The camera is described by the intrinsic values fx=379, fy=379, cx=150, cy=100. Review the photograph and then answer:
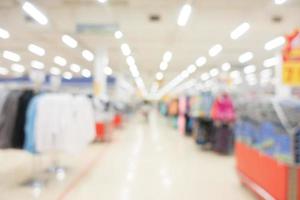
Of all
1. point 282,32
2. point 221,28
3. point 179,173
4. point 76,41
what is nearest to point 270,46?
point 282,32

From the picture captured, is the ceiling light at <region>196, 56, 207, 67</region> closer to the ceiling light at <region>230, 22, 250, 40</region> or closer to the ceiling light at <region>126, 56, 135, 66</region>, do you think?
the ceiling light at <region>126, 56, 135, 66</region>

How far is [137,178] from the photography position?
6188 millimetres

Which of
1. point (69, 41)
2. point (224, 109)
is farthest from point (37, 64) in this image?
point (224, 109)

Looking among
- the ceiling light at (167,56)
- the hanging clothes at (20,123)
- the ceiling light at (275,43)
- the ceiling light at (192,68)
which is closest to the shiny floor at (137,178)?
the hanging clothes at (20,123)

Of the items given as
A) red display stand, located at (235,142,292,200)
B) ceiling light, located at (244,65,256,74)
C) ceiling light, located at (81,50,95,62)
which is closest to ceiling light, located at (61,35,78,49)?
ceiling light, located at (81,50,95,62)

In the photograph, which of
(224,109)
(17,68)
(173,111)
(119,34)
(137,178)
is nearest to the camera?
(137,178)

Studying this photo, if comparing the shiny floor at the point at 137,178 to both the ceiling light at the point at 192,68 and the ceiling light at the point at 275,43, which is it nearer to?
the ceiling light at the point at 275,43

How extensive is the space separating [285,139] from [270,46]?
1324 centimetres

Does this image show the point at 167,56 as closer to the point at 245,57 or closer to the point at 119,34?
the point at 245,57

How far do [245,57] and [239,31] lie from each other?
7.75 meters

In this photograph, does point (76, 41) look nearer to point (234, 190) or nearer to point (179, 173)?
point (179, 173)

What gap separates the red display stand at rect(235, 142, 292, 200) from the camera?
400 centimetres

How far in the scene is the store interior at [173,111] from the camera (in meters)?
4.80

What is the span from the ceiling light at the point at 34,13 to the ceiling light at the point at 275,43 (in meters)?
8.72
